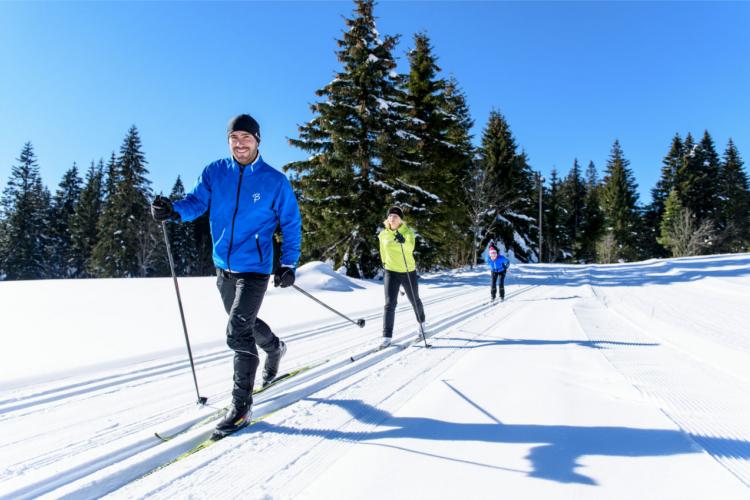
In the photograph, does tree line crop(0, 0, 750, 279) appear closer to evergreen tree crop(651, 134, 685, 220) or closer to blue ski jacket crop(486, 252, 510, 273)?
evergreen tree crop(651, 134, 685, 220)

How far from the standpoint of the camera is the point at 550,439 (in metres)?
2.12

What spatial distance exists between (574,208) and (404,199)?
152 feet

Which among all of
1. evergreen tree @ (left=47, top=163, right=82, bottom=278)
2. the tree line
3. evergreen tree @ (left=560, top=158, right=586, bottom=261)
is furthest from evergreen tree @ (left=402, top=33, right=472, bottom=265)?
evergreen tree @ (left=47, top=163, right=82, bottom=278)

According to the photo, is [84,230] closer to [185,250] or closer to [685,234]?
[185,250]

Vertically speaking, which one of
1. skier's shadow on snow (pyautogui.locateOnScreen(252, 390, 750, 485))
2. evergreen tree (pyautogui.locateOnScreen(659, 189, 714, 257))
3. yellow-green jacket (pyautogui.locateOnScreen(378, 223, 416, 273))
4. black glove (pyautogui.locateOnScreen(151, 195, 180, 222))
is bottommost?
skier's shadow on snow (pyautogui.locateOnScreen(252, 390, 750, 485))

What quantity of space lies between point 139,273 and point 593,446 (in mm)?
42133

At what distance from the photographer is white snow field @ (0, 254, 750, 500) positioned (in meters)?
1.75

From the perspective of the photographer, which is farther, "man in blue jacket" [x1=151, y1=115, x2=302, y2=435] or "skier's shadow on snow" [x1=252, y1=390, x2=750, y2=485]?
"man in blue jacket" [x1=151, y1=115, x2=302, y2=435]

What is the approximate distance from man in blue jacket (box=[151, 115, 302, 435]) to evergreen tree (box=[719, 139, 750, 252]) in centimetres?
5238

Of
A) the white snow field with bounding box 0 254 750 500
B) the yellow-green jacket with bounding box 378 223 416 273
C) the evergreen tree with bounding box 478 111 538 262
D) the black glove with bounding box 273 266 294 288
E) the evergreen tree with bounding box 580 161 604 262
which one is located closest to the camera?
the white snow field with bounding box 0 254 750 500

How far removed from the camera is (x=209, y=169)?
8.71 feet

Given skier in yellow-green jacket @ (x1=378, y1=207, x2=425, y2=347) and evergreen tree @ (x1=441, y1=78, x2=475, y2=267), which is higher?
evergreen tree @ (x1=441, y1=78, x2=475, y2=267)

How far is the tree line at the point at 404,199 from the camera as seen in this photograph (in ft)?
49.5

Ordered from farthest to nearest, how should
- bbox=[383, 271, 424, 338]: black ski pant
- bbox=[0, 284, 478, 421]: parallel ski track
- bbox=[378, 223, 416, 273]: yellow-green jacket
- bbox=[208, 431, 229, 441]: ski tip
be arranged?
bbox=[378, 223, 416, 273]: yellow-green jacket → bbox=[383, 271, 424, 338]: black ski pant → bbox=[0, 284, 478, 421]: parallel ski track → bbox=[208, 431, 229, 441]: ski tip
